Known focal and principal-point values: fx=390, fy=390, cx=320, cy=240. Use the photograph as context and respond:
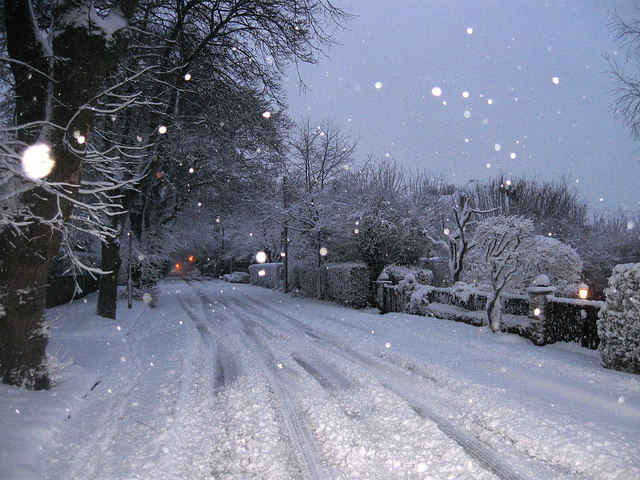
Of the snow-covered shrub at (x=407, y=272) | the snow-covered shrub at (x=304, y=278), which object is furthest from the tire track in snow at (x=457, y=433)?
the snow-covered shrub at (x=304, y=278)

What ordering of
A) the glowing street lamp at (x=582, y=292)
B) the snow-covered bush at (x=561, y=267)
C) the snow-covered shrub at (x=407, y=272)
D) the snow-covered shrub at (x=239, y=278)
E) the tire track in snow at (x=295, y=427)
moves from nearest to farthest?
the tire track in snow at (x=295, y=427)
the glowing street lamp at (x=582, y=292)
the snow-covered bush at (x=561, y=267)
the snow-covered shrub at (x=407, y=272)
the snow-covered shrub at (x=239, y=278)

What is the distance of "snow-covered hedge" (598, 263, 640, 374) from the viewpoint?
266 inches

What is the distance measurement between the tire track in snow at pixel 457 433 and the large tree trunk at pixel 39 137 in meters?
4.97

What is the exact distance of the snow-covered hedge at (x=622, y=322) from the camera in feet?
22.1

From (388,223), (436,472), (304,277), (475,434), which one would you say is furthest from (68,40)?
(304,277)

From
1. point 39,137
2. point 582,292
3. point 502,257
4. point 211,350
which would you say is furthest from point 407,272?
point 39,137

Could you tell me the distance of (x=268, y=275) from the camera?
34.1 m

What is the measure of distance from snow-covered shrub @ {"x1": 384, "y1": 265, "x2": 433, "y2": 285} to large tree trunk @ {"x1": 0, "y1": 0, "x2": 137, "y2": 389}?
14.4m

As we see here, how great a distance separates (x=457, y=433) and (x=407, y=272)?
13.4 m

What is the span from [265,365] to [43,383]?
3.43 metres

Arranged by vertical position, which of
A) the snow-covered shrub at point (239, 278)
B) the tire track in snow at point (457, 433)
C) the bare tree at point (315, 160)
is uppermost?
the bare tree at point (315, 160)

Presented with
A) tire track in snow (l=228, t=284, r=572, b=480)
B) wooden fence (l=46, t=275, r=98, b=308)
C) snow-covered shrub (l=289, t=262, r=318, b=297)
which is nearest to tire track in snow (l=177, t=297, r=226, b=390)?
tire track in snow (l=228, t=284, r=572, b=480)

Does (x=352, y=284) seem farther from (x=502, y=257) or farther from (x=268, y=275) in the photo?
(x=268, y=275)

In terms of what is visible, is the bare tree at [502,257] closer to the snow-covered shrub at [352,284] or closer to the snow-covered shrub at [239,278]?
the snow-covered shrub at [352,284]
